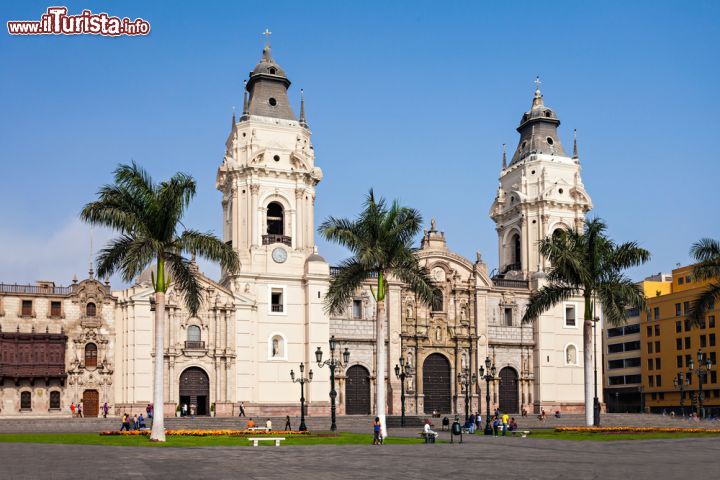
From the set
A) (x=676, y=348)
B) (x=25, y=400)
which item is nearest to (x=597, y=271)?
(x=25, y=400)

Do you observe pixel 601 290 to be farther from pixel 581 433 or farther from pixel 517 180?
pixel 517 180

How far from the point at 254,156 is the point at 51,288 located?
1711 cm

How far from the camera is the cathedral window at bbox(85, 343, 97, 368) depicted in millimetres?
62531

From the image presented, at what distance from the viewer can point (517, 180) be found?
268ft

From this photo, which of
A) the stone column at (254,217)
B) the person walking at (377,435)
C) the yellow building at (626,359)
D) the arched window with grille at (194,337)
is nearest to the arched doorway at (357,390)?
the arched window with grille at (194,337)

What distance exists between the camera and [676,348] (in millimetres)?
95250

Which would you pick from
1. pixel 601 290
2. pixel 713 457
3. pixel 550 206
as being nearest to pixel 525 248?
pixel 550 206

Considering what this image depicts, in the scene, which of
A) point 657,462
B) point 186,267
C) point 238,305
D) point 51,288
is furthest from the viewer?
point 238,305

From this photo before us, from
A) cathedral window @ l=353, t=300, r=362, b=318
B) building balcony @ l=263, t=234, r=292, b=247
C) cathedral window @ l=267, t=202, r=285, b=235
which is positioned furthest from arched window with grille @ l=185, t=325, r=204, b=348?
cathedral window @ l=353, t=300, r=362, b=318

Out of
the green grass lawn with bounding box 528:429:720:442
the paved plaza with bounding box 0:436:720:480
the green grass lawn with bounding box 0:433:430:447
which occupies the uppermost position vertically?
the paved plaza with bounding box 0:436:720:480

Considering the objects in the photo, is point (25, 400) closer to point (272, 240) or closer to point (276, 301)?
point (276, 301)

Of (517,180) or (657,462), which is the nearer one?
(657,462)

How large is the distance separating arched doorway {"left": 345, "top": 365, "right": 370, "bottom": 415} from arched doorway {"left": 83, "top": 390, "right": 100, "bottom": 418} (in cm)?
1798

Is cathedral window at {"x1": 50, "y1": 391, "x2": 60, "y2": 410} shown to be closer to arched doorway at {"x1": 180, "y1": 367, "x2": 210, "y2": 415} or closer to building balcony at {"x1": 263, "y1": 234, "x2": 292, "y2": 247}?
arched doorway at {"x1": 180, "y1": 367, "x2": 210, "y2": 415}
